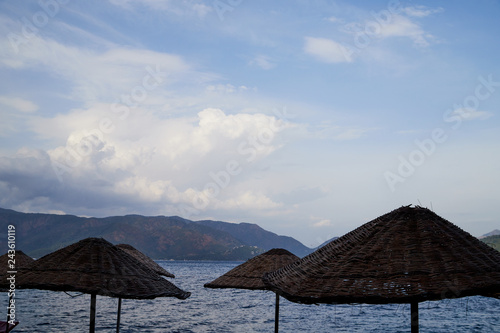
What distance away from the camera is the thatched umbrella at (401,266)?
17.1ft

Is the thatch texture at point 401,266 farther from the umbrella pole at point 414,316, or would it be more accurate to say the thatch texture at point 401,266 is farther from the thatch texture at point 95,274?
the thatch texture at point 95,274

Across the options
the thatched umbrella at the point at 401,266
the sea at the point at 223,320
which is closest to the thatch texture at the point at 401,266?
the thatched umbrella at the point at 401,266

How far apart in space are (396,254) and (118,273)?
5743 mm

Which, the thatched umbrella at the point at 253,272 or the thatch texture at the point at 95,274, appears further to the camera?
the thatched umbrella at the point at 253,272

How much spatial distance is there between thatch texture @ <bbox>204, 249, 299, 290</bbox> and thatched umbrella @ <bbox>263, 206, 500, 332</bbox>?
7.93 meters

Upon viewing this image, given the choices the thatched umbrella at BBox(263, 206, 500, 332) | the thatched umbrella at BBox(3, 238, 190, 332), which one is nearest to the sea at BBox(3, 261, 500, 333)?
the thatched umbrella at BBox(3, 238, 190, 332)

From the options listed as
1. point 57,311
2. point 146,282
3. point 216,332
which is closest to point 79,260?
point 146,282

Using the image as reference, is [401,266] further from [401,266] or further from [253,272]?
[253,272]

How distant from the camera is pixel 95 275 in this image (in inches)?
343

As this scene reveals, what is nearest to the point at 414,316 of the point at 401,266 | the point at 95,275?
the point at 401,266

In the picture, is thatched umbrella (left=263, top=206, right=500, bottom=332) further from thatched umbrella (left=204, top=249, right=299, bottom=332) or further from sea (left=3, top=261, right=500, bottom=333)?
sea (left=3, top=261, right=500, bottom=333)

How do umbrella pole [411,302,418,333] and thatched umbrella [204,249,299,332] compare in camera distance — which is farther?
thatched umbrella [204,249,299,332]

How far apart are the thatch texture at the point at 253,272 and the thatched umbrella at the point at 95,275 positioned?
15.8 feet

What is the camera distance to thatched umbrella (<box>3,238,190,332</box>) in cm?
843
